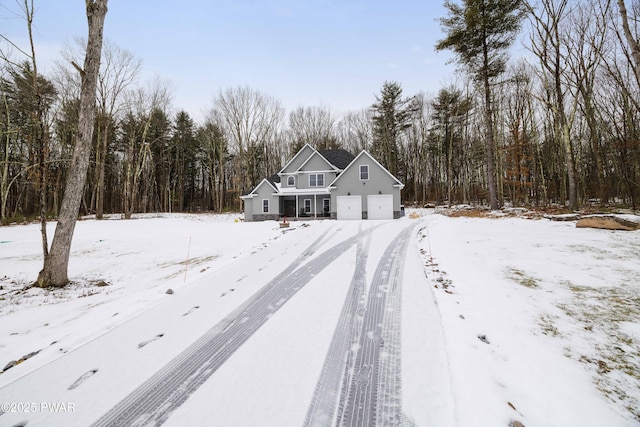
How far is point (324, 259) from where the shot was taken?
662cm

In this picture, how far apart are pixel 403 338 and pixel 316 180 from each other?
2044 cm

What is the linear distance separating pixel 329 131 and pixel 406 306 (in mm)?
33549

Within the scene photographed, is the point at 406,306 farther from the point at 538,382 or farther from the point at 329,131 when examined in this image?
the point at 329,131

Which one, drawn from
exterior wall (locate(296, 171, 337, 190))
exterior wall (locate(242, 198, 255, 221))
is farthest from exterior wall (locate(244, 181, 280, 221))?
exterior wall (locate(296, 171, 337, 190))

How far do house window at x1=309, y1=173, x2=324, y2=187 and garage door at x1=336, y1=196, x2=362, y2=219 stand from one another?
3239 millimetres

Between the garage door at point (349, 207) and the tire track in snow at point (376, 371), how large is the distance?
1591 centimetres

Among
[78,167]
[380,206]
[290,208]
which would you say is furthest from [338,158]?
[78,167]

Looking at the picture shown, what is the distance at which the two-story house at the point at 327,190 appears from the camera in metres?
19.9

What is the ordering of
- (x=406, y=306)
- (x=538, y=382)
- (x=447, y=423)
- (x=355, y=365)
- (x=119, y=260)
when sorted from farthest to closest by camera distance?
(x=119, y=260) < (x=406, y=306) < (x=355, y=365) < (x=538, y=382) < (x=447, y=423)

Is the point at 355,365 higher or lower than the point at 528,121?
lower

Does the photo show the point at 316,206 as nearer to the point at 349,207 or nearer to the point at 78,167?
the point at 349,207

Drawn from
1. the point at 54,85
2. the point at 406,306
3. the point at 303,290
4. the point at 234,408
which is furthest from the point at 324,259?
the point at 54,85

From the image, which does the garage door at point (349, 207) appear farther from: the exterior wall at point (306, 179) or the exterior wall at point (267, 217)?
the exterior wall at point (267, 217)

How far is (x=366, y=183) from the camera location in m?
20.0
